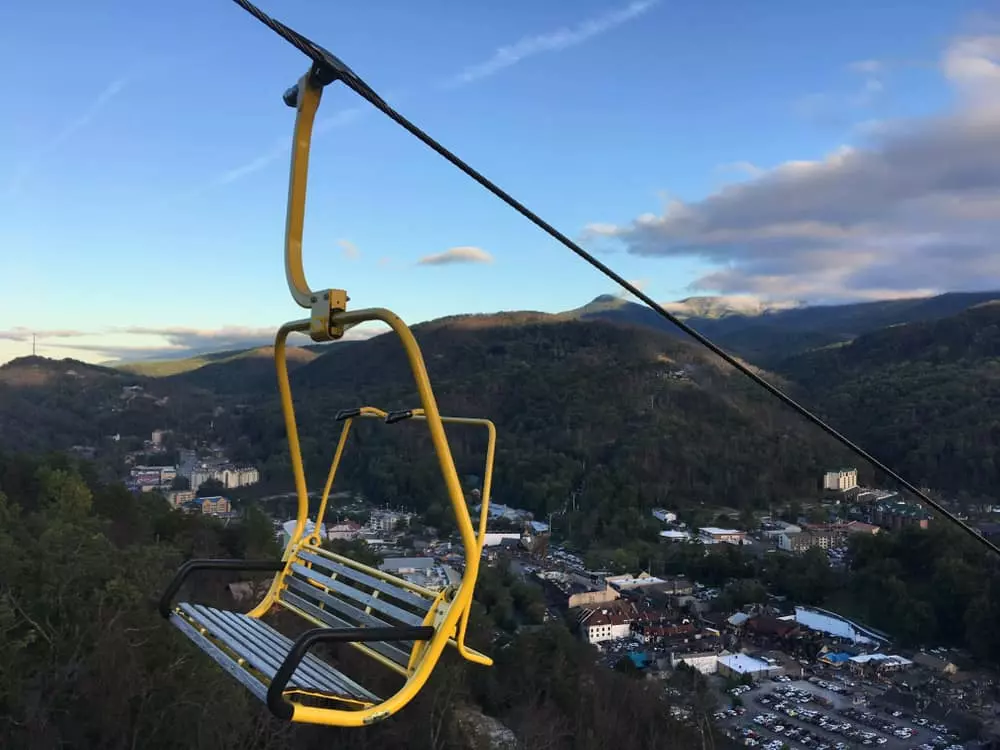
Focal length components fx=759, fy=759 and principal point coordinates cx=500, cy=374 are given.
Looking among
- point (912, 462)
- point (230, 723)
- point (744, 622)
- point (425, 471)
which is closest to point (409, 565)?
point (744, 622)

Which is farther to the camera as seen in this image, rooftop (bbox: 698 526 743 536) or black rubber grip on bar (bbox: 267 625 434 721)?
rooftop (bbox: 698 526 743 536)

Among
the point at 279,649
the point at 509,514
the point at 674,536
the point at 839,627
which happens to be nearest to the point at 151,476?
the point at 509,514

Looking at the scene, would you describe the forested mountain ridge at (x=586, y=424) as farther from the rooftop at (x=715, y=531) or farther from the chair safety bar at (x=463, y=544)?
the chair safety bar at (x=463, y=544)

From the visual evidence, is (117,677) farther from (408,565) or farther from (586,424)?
(586,424)

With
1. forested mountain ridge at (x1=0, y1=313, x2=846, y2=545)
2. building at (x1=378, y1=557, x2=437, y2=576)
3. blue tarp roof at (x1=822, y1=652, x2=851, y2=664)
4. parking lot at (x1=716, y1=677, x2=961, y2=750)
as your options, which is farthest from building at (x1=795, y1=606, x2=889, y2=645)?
building at (x1=378, y1=557, x2=437, y2=576)

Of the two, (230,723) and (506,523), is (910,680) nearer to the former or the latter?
(230,723)

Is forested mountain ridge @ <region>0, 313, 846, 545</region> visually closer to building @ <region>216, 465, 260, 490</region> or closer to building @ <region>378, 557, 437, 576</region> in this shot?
building @ <region>216, 465, 260, 490</region>
